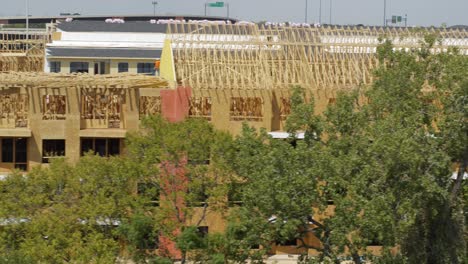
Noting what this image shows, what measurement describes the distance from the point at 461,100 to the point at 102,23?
7231cm

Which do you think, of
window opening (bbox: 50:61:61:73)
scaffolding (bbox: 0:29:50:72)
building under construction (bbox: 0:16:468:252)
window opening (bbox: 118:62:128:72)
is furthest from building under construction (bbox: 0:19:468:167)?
scaffolding (bbox: 0:29:50:72)

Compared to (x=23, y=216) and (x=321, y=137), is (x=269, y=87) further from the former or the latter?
(x=23, y=216)

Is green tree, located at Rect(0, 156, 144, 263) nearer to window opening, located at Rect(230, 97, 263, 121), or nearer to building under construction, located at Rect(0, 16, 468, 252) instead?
building under construction, located at Rect(0, 16, 468, 252)

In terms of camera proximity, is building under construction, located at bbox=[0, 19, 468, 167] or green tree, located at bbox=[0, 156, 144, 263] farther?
building under construction, located at bbox=[0, 19, 468, 167]

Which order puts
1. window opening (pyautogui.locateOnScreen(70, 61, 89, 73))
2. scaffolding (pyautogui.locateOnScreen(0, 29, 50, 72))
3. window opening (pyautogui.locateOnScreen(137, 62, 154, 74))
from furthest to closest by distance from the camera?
window opening (pyautogui.locateOnScreen(137, 62, 154, 74)), window opening (pyautogui.locateOnScreen(70, 61, 89, 73)), scaffolding (pyautogui.locateOnScreen(0, 29, 50, 72))

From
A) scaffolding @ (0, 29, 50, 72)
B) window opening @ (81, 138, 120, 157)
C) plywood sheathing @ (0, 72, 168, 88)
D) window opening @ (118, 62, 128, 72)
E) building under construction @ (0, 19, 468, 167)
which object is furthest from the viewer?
window opening @ (118, 62, 128, 72)

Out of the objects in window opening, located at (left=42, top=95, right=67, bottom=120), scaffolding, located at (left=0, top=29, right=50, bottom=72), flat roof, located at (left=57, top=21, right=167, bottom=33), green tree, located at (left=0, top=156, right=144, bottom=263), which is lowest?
green tree, located at (left=0, top=156, right=144, bottom=263)

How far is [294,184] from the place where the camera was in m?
38.9

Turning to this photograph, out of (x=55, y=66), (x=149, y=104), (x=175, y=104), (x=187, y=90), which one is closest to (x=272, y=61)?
(x=187, y=90)

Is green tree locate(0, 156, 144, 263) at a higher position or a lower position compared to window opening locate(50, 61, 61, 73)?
lower

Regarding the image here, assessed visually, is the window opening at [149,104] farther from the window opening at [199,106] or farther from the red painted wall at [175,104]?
the window opening at [199,106]

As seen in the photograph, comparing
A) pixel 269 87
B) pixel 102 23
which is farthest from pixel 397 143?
pixel 102 23

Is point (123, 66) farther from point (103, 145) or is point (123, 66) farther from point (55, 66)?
point (103, 145)

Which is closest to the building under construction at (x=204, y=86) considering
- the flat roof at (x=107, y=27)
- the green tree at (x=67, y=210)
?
the green tree at (x=67, y=210)
